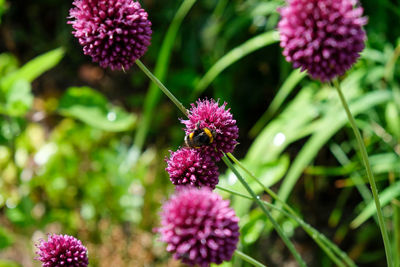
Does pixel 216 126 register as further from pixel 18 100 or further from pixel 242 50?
pixel 242 50

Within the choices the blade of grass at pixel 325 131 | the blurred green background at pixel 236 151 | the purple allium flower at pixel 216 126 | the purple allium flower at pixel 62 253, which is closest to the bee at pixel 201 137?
the purple allium flower at pixel 216 126

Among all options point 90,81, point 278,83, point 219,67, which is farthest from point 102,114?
point 90,81

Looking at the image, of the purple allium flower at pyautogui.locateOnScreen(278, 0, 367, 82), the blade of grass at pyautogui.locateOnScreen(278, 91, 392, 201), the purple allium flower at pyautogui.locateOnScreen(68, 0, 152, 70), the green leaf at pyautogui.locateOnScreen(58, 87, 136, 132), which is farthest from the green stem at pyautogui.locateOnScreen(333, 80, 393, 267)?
the green leaf at pyautogui.locateOnScreen(58, 87, 136, 132)

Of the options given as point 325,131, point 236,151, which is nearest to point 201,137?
point 325,131

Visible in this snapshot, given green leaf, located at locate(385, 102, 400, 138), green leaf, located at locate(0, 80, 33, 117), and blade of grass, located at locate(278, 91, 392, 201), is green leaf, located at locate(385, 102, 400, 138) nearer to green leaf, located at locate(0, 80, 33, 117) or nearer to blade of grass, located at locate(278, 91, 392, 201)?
blade of grass, located at locate(278, 91, 392, 201)

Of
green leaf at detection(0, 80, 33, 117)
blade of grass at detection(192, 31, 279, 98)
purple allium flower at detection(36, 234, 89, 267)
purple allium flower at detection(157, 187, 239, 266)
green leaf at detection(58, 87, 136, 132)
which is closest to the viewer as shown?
purple allium flower at detection(157, 187, 239, 266)
